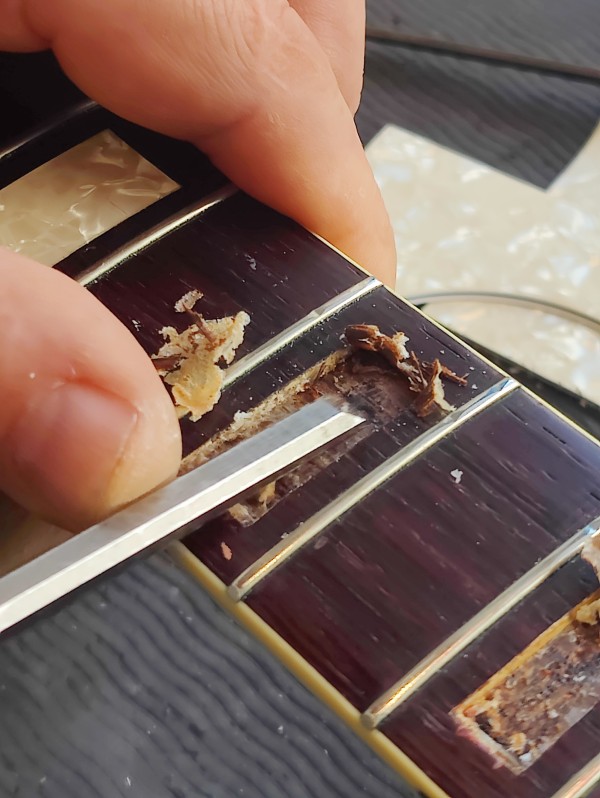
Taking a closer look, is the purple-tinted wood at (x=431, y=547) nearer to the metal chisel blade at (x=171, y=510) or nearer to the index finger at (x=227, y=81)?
the metal chisel blade at (x=171, y=510)

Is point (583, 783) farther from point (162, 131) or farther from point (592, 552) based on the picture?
point (162, 131)

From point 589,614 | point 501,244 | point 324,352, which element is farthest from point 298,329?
point 501,244

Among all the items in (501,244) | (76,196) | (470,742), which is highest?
(76,196)

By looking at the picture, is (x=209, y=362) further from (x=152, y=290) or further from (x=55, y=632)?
(x=55, y=632)

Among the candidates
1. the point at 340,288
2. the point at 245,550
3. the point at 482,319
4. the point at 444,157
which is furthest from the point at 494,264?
the point at 245,550

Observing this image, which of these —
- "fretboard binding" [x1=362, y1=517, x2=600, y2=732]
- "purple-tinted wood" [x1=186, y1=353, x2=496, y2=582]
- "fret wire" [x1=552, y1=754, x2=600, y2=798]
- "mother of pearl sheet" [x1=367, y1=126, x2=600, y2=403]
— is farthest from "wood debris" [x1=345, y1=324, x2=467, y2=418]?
"mother of pearl sheet" [x1=367, y1=126, x2=600, y2=403]

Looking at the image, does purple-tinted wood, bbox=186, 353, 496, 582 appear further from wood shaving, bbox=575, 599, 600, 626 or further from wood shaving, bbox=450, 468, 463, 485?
wood shaving, bbox=575, 599, 600, 626

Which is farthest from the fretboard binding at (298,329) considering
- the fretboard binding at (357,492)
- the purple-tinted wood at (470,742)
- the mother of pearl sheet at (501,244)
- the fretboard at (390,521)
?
the mother of pearl sheet at (501,244)
